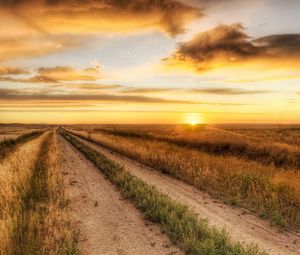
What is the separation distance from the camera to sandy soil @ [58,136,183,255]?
24.9 ft

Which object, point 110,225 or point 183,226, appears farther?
point 110,225

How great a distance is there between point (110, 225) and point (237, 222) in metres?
3.83

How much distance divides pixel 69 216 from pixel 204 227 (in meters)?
4.08

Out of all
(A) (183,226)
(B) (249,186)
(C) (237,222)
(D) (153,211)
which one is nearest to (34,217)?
(D) (153,211)

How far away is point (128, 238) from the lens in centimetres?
825

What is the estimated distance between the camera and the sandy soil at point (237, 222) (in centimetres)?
812

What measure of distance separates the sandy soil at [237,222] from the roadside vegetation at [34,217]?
421cm

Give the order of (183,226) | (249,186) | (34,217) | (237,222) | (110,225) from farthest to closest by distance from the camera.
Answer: (249,186), (237,222), (110,225), (34,217), (183,226)

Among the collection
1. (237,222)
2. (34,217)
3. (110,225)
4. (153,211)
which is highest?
(34,217)

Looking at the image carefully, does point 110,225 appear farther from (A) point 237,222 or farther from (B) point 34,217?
(A) point 237,222

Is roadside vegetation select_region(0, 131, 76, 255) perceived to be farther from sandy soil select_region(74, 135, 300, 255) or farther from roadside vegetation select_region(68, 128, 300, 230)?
roadside vegetation select_region(68, 128, 300, 230)

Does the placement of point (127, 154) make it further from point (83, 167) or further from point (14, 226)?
point (14, 226)

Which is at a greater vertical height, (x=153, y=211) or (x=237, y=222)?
(x=153, y=211)

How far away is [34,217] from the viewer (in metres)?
8.95
